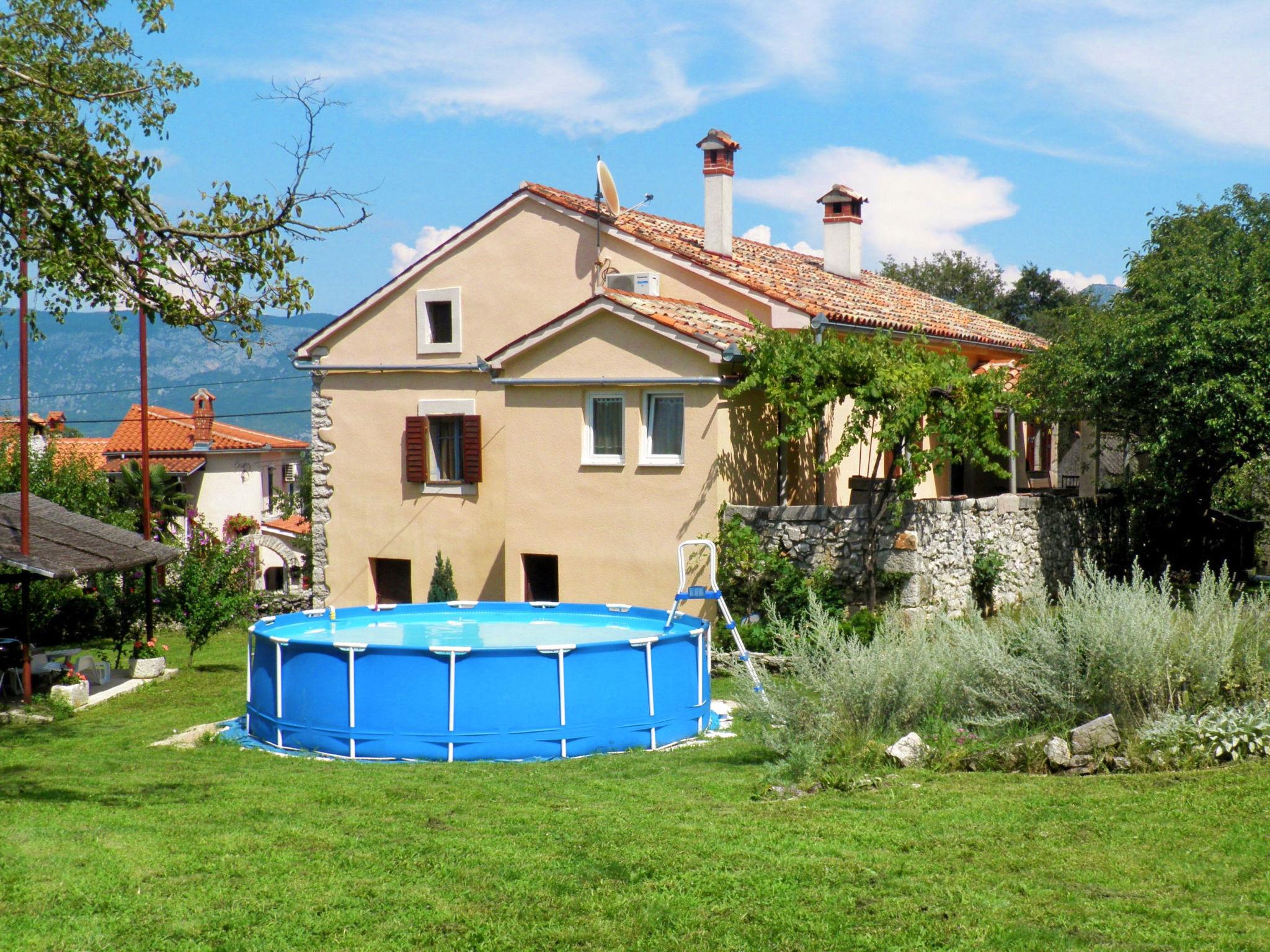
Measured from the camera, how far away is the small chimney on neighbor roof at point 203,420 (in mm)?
50719

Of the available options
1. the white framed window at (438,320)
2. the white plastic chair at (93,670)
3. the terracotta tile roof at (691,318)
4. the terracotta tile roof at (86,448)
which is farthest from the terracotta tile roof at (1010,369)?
the terracotta tile roof at (86,448)

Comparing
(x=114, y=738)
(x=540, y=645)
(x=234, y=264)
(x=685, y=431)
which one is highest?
(x=234, y=264)

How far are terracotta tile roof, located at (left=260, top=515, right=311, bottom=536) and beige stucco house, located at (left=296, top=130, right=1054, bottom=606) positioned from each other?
72.9ft

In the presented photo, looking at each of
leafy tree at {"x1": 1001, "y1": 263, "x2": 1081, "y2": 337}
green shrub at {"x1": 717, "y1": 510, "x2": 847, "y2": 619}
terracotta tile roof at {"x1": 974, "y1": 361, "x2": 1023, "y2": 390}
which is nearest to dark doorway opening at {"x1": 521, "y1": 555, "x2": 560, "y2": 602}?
green shrub at {"x1": 717, "y1": 510, "x2": 847, "y2": 619}

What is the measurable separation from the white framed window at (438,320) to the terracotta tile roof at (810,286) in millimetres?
2782

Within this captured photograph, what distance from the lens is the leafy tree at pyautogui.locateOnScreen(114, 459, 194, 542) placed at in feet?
131

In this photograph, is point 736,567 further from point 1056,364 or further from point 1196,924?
point 1196,924

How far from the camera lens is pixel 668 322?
60.6ft

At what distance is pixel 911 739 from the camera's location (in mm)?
9609

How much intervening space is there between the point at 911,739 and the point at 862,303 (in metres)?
14.4

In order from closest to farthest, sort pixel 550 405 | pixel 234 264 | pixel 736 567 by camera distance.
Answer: pixel 234 264
pixel 736 567
pixel 550 405

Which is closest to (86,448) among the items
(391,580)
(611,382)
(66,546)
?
(391,580)

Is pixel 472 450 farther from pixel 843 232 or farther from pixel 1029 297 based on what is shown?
pixel 1029 297

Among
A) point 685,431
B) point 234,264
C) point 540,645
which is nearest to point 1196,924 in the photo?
point 540,645
